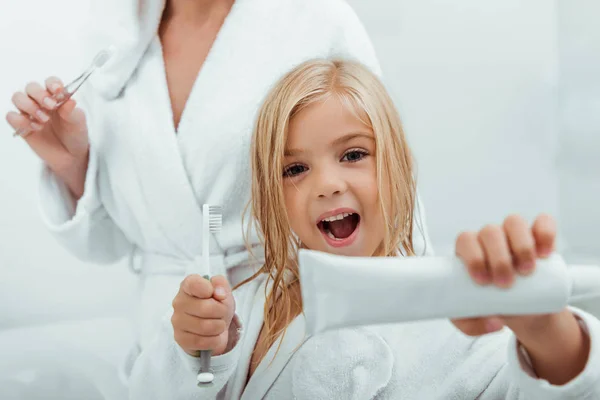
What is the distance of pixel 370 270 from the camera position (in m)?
0.48

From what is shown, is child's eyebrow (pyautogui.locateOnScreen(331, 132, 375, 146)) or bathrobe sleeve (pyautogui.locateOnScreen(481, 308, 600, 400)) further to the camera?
child's eyebrow (pyautogui.locateOnScreen(331, 132, 375, 146))

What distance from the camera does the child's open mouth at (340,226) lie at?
2.28 feet

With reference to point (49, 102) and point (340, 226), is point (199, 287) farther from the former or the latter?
point (49, 102)

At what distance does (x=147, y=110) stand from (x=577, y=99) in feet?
2.01

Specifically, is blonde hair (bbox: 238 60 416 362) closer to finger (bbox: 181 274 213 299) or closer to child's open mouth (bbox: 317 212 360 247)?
child's open mouth (bbox: 317 212 360 247)

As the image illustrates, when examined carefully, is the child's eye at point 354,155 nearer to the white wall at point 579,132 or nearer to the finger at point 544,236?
the finger at point 544,236

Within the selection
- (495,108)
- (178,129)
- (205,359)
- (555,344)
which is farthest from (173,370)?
(495,108)

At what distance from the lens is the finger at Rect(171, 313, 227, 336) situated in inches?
24.8

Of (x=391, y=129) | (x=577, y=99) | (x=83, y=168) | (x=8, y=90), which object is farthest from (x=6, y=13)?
(x=577, y=99)

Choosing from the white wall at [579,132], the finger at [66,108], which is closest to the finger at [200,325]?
the finger at [66,108]

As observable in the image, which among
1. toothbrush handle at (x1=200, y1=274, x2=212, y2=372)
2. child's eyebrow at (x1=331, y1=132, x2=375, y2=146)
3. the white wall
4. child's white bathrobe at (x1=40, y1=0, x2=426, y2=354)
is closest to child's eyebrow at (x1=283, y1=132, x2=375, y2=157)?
child's eyebrow at (x1=331, y1=132, x2=375, y2=146)

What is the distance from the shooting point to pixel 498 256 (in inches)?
18.7

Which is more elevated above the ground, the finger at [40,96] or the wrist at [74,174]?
the finger at [40,96]

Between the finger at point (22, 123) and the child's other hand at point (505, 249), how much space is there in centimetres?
55
